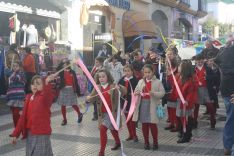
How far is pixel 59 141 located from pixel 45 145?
8.63 feet

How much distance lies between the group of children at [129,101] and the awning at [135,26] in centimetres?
1293

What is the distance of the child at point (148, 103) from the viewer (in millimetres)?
7332

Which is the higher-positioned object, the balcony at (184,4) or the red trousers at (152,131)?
the balcony at (184,4)

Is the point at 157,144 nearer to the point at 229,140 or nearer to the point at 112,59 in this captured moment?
the point at 229,140

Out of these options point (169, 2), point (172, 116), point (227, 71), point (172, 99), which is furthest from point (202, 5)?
point (227, 71)

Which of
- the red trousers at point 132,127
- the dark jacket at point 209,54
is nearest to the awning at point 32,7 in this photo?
the dark jacket at point 209,54

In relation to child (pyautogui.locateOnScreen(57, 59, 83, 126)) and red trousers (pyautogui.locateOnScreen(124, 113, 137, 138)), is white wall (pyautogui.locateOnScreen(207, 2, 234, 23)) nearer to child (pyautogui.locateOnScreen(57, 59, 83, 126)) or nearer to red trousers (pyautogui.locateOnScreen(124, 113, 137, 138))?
child (pyautogui.locateOnScreen(57, 59, 83, 126))

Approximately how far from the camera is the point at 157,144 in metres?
7.45

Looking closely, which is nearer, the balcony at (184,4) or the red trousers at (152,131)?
the red trousers at (152,131)

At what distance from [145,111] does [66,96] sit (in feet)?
10.1

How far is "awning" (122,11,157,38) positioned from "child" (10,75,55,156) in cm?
1713

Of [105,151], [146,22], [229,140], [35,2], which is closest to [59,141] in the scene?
[105,151]

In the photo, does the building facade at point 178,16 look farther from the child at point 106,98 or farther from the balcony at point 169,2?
the child at point 106,98

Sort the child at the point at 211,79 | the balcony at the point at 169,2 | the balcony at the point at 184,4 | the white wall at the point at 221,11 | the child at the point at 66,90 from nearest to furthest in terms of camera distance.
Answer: the child at the point at 211,79
the child at the point at 66,90
the balcony at the point at 169,2
the balcony at the point at 184,4
the white wall at the point at 221,11
